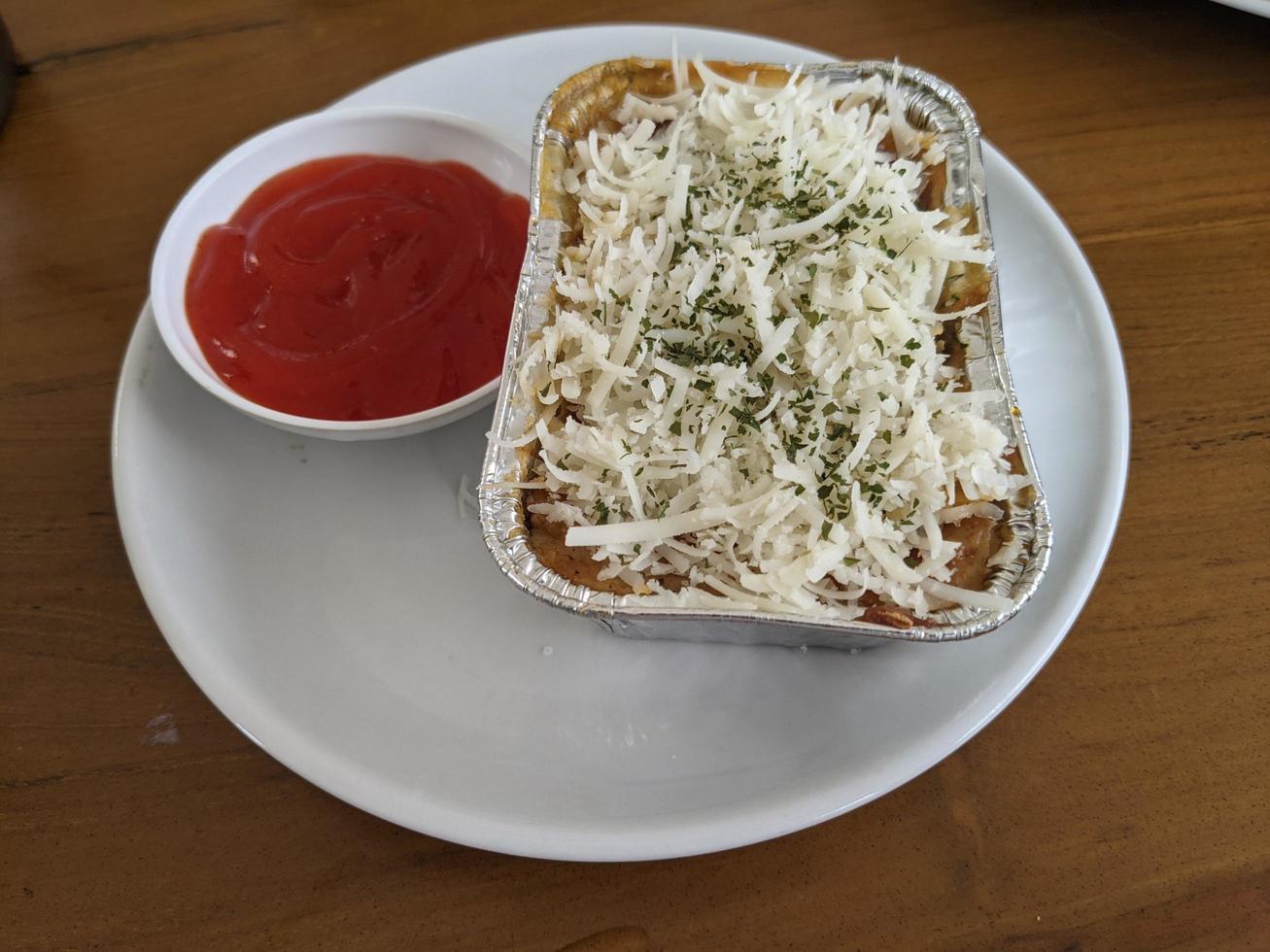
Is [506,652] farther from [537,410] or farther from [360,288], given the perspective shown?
[360,288]

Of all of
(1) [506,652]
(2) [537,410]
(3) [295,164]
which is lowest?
(1) [506,652]

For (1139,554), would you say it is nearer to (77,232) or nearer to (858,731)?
(858,731)

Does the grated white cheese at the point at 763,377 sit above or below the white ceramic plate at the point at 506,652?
above

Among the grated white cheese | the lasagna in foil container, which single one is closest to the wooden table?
the lasagna in foil container

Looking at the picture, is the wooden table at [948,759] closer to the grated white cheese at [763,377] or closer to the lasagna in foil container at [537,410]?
the lasagna in foil container at [537,410]

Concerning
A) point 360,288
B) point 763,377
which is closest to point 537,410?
point 763,377

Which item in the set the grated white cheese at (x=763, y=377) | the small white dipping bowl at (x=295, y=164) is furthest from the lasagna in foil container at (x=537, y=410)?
the small white dipping bowl at (x=295, y=164)
